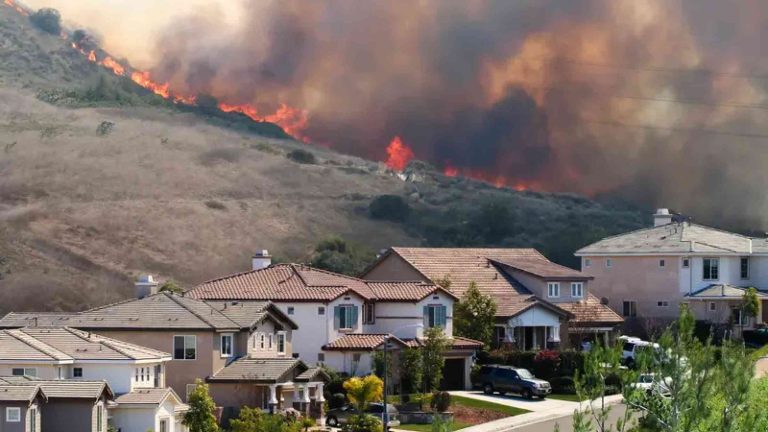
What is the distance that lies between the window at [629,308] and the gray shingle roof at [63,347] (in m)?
40.3

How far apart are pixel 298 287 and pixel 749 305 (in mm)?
26461

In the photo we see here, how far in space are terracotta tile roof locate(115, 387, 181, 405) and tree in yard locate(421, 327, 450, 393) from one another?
629 inches

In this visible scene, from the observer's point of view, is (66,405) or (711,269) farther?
(711,269)

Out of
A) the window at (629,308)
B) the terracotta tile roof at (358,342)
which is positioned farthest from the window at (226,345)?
the window at (629,308)

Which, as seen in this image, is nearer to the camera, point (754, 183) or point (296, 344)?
point (296, 344)

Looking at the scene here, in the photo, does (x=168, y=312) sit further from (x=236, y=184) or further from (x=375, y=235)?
(x=236, y=184)

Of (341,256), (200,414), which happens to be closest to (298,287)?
(200,414)

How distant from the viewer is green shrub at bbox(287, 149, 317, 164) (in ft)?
580

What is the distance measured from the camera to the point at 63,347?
6844 centimetres

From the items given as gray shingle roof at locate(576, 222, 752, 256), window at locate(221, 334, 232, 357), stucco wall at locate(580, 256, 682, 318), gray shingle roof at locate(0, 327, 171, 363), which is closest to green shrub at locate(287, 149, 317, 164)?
gray shingle roof at locate(576, 222, 752, 256)

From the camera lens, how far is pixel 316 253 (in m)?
136

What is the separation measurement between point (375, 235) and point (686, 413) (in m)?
107

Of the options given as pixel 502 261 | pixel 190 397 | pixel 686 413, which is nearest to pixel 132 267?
pixel 502 261

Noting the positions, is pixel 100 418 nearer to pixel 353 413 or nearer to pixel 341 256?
pixel 353 413
